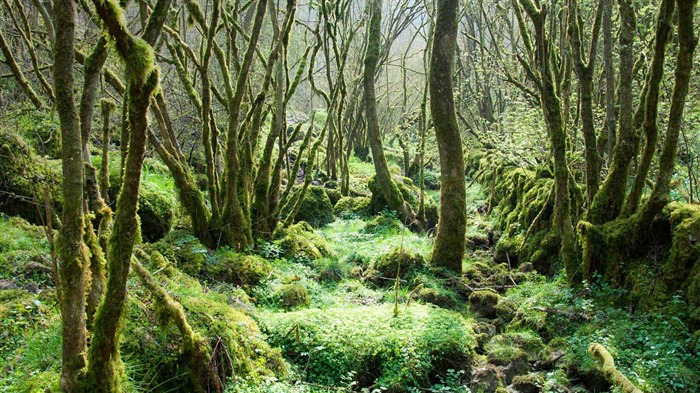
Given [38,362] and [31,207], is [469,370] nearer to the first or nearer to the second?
[38,362]

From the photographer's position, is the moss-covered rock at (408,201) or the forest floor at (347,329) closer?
the forest floor at (347,329)

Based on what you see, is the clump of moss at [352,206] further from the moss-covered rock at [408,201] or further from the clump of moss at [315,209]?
the clump of moss at [315,209]

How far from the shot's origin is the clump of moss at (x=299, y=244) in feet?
28.3

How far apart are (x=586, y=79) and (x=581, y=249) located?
8.04 feet

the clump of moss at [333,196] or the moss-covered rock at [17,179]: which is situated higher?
the moss-covered rock at [17,179]

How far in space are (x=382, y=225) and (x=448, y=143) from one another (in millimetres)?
3725

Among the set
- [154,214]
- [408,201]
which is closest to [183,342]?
[154,214]

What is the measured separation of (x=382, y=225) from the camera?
37.9 feet

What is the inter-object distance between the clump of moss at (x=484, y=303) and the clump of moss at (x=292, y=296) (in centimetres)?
232

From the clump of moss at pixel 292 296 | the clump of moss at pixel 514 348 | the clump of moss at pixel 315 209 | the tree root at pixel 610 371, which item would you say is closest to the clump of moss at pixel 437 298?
the clump of moss at pixel 514 348

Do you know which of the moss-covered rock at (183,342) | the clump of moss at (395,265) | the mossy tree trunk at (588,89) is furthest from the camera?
the clump of moss at (395,265)

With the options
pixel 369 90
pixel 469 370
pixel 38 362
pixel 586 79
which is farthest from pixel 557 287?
pixel 369 90

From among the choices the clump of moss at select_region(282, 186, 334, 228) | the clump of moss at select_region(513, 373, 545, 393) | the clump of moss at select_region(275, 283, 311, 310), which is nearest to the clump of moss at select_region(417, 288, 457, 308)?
the clump of moss at select_region(275, 283, 311, 310)

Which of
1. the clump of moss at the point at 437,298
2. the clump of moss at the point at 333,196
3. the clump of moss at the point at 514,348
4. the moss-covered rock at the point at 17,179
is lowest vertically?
the clump of moss at the point at 514,348
